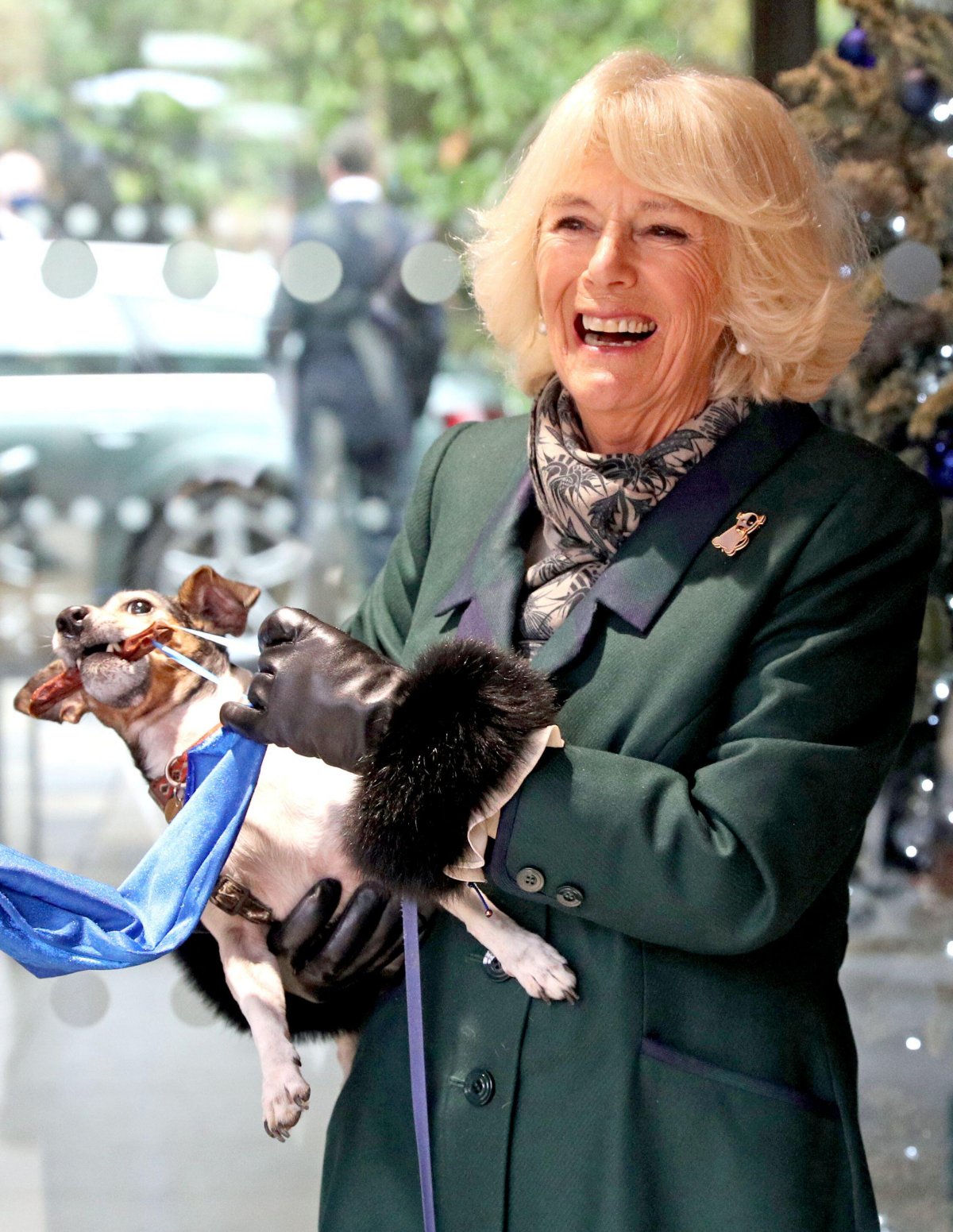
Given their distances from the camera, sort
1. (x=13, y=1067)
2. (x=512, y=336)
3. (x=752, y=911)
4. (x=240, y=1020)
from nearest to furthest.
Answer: (x=752, y=911) < (x=240, y=1020) < (x=512, y=336) < (x=13, y=1067)

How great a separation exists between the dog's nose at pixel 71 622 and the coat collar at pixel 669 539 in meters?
0.41

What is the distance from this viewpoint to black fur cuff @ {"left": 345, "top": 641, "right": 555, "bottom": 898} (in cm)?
126

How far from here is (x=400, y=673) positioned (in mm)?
1305

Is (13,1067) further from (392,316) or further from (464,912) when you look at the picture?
(392,316)

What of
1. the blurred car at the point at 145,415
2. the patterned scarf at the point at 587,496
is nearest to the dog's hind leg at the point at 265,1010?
the patterned scarf at the point at 587,496

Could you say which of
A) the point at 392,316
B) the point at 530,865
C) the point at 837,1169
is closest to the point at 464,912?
the point at 530,865

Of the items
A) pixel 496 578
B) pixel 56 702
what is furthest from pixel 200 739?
pixel 496 578

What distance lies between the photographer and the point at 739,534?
1.35 meters

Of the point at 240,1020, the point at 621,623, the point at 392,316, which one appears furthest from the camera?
the point at 392,316

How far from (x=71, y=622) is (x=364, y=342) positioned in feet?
12.2

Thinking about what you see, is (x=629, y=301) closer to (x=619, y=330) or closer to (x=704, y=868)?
(x=619, y=330)

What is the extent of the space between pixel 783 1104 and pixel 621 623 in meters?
0.47

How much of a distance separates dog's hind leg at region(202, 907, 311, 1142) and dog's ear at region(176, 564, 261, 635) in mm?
335

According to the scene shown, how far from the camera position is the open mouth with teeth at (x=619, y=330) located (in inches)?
56.4
